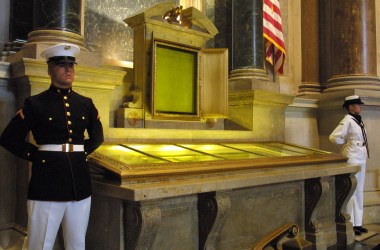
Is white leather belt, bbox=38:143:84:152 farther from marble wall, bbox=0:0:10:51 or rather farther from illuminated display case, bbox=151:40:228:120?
marble wall, bbox=0:0:10:51

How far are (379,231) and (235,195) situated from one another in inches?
118

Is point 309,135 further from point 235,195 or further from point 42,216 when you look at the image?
point 42,216

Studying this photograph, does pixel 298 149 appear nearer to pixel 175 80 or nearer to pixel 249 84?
pixel 249 84

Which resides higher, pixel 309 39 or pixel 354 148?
pixel 309 39

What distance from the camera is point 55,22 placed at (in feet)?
13.5

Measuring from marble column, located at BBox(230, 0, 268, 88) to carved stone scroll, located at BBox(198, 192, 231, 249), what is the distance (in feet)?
10.7

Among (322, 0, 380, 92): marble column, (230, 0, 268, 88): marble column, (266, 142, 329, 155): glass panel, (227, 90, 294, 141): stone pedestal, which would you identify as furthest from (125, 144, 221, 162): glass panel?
(322, 0, 380, 92): marble column

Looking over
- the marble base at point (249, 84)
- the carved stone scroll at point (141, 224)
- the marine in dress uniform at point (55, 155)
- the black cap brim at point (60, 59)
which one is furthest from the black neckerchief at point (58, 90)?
the marble base at point (249, 84)

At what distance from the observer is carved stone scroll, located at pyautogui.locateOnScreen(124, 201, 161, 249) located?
2.92 metres

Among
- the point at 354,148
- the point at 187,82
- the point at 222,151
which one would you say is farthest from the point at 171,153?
the point at 354,148

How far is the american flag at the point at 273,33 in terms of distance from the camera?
6.91 meters

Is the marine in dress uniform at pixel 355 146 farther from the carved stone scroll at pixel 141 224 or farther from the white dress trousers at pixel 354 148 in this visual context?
the carved stone scroll at pixel 141 224

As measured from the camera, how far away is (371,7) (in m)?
6.95

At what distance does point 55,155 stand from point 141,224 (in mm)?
755
